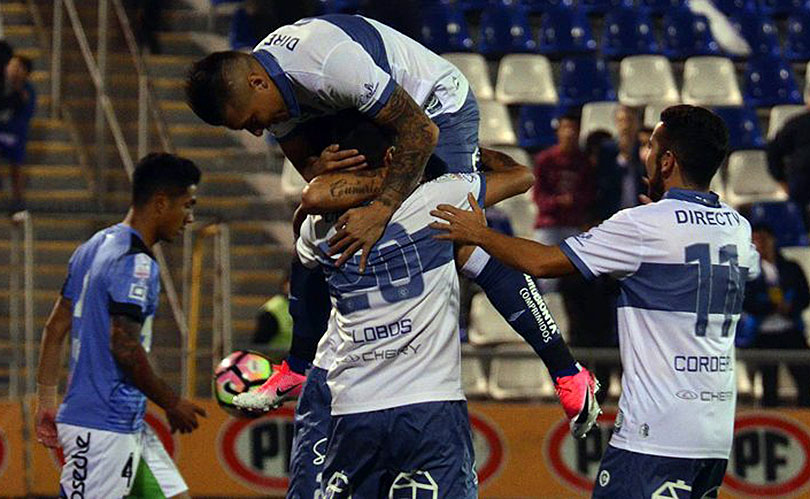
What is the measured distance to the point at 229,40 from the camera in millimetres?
14742

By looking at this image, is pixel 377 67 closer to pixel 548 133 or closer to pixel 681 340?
pixel 681 340

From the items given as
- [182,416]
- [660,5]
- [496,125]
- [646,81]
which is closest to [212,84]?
[182,416]

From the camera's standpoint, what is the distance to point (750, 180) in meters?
14.2

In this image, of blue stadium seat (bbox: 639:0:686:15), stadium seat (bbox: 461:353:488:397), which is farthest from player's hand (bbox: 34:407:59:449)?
blue stadium seat (bbox: 639:0:686:15)

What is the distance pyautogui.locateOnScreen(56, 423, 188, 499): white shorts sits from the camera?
7445 mm

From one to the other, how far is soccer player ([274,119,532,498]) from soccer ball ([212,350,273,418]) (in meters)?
1.21

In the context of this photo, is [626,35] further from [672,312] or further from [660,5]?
[672,312]

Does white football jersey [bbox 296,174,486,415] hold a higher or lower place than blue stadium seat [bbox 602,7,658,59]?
lower

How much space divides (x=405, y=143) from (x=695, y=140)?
40.8 inches

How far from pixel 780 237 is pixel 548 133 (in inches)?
85.0

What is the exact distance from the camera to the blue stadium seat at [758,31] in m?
15.9

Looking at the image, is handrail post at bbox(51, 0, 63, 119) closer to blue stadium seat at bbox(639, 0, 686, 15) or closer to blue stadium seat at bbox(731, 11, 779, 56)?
blue stadium seat at bbox(639, 0, 686, 15)

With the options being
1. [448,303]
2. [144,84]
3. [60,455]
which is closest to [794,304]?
[144,84]

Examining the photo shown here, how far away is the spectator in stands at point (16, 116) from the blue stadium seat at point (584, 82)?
4.64 metres
